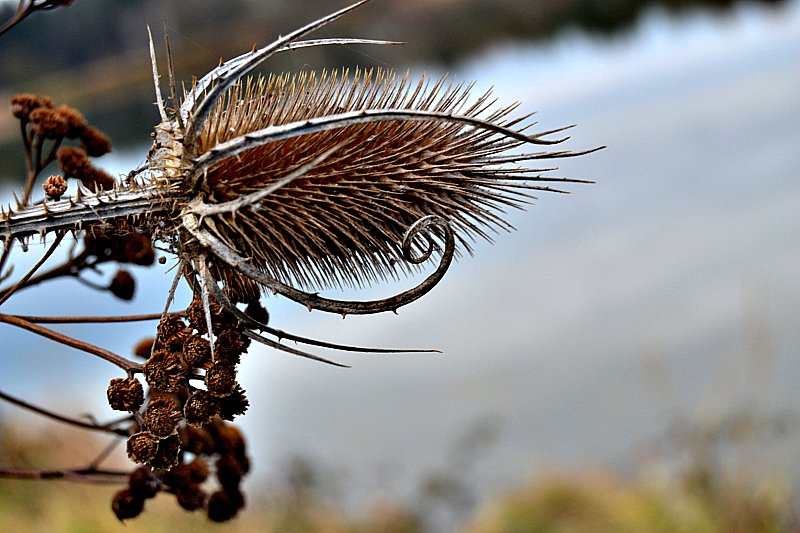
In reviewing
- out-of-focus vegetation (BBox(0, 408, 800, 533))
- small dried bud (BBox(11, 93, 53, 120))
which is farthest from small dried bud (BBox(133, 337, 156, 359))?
out-of-focus vegetation (BBox(0, 408, 800, 533))

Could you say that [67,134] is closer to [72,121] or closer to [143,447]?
[72,121]

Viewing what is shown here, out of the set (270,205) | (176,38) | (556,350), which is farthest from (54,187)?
(176,38)

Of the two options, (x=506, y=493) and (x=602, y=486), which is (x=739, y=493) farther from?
(x=506, y=493)

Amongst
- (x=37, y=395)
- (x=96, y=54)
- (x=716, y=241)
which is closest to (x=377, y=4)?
(x=96, y=54)

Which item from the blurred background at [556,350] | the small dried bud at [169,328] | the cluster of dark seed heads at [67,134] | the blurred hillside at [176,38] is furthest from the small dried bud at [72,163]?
the blurred hillside at [176,38]

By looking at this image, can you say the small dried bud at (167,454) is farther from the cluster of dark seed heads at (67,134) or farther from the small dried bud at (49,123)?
the small dried bud at (49,123)
